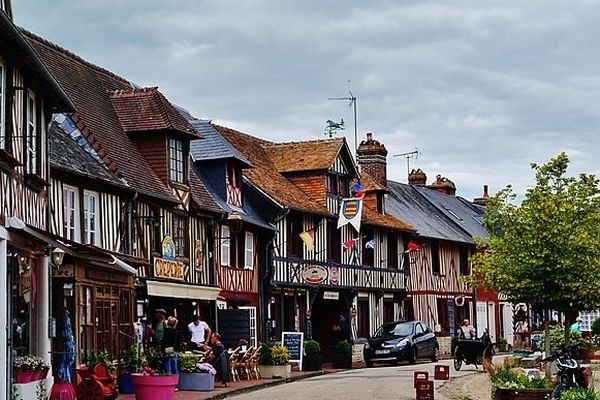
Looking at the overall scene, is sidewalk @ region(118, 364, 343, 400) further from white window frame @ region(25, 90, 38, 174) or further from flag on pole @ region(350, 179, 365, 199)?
flag on pole @ region(350, 179, 365, 199)

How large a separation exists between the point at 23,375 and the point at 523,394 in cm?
731

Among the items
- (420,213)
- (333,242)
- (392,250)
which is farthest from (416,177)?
(333,242)

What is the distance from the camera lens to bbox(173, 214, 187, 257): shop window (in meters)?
25.3

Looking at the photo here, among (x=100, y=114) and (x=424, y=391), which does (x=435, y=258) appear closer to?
(x=100, y=114)

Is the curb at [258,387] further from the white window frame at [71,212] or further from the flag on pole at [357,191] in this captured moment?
the flag on pole at [357,191]

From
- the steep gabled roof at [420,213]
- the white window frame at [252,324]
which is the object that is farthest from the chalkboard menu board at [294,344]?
the steep gabled roof at [420,213]

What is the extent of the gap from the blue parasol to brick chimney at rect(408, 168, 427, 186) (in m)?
36.6

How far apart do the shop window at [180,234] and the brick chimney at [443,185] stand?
30.9 metres

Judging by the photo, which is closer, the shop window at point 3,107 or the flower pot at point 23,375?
the shop window at point 3,107

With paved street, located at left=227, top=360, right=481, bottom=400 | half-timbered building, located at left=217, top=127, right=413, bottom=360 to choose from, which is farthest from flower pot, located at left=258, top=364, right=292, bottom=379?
half-timbered building, located at left=217, top=127, right=413, bottom=360

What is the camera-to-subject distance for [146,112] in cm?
2559

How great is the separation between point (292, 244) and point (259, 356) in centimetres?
704

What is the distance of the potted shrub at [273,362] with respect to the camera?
→ 1019 inches

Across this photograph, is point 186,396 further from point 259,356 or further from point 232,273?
point 232,273
